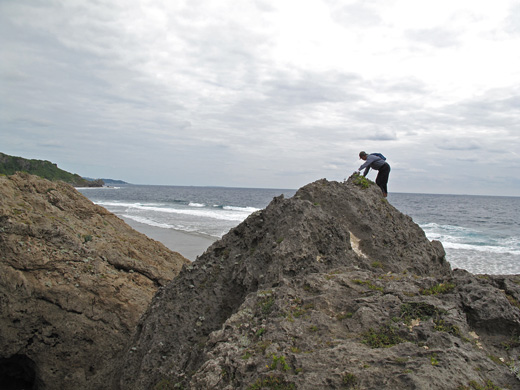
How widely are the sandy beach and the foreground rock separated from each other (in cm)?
1330

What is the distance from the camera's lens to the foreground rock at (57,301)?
6.66m

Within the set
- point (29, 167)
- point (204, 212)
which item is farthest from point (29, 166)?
point (204, 212)

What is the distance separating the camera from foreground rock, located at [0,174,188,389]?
666cm

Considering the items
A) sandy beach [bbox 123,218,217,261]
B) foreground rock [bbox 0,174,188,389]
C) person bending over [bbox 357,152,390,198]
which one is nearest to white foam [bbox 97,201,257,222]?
sandy beach [bbox 123,218,217,261]

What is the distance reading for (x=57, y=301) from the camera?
693 centimetres

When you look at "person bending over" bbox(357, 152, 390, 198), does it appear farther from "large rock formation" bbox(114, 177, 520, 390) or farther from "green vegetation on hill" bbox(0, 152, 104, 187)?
"green vegetation on hill" bbox(0, 152, 104, 187)

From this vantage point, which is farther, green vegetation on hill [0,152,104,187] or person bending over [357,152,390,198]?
green vegetation on hill [0,152,104,187]

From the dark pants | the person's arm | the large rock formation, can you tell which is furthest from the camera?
the dark pants

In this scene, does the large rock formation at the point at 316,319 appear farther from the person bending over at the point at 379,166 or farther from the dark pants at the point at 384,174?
the dark pants at the point at 384,174

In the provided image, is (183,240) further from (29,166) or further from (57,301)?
(29,166)

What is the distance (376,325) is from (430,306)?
2.11ft

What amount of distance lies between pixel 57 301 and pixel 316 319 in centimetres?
510

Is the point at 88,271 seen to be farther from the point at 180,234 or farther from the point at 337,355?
the point at 180,234

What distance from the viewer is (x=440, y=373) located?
10.5ft
